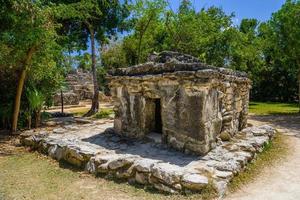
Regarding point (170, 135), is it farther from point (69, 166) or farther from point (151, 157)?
point (69, 166)

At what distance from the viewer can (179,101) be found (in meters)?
7.48

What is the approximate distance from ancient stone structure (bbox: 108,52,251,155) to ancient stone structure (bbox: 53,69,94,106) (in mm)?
14541

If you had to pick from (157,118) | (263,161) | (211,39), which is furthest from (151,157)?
(211,39)

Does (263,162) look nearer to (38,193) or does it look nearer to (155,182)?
(155,182)

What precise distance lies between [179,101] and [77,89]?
20464mm

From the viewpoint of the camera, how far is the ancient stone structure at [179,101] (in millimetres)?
7176

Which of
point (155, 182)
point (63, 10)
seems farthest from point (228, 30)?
point (155, 182)

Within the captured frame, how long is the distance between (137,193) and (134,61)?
66.1 feet

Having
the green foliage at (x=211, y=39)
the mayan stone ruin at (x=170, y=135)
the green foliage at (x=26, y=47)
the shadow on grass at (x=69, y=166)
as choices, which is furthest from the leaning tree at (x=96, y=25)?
the shadow on grass at (x=69, y=166)

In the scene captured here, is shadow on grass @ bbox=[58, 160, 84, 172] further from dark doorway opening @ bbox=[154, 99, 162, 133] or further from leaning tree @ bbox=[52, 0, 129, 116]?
leaning tree @ bbox=[52, 0, 129, 116]

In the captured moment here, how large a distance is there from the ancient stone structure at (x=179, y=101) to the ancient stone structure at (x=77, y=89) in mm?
14541

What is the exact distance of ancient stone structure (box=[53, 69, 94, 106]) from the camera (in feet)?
75.1

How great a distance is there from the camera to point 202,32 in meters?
20.5

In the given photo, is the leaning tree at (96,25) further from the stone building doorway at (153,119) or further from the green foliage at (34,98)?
the stone building doorway at (153,119)
